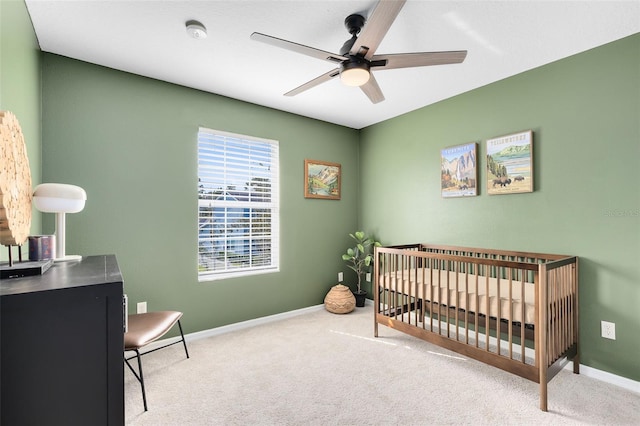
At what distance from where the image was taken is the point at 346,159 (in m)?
3.99

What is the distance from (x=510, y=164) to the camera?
257 cm

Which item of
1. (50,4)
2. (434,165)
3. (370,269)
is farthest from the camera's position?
(370,269)

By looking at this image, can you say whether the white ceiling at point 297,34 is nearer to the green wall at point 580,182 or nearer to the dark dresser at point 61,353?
the green wall at point 580,182

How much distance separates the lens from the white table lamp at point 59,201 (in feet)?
4.38

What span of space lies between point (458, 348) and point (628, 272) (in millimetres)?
1215

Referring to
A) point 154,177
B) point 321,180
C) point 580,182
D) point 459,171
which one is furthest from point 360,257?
point 154,177

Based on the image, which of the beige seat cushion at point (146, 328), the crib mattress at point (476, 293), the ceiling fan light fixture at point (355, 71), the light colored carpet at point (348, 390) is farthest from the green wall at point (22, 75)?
the crib mattress at point (476, 293)

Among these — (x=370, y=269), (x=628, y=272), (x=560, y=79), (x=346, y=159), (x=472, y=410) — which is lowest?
(x=472, y=410)

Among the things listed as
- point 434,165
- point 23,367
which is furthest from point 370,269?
point 23,367

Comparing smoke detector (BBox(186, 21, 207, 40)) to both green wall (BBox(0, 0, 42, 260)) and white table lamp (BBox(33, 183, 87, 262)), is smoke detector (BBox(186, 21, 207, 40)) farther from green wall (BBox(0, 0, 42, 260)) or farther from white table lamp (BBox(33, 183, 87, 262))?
white table lamp (BBox(33, 183, 87, 262))

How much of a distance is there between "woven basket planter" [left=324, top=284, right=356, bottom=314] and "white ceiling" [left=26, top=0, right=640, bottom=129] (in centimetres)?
221

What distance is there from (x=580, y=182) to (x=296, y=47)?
2.22 metres

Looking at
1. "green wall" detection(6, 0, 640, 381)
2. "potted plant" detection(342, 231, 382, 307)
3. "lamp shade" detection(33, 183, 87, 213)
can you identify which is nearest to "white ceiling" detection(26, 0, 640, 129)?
"green wall" detection(6, 0, 640, 381)

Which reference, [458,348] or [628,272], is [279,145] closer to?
[458,348]
